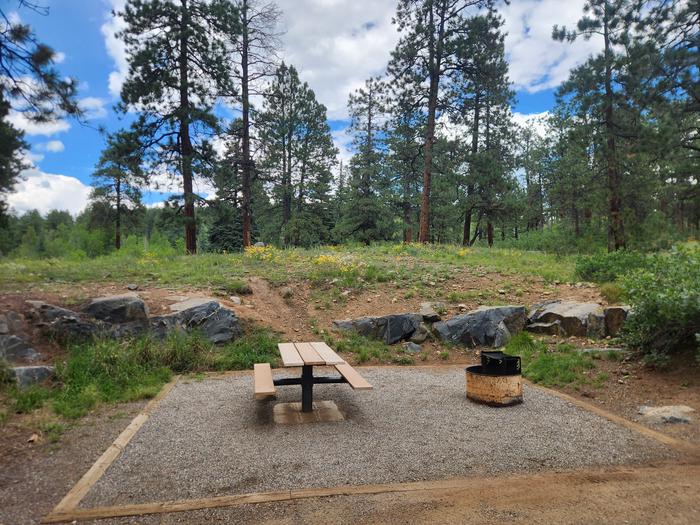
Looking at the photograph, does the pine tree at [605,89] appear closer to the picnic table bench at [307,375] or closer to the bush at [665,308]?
the bush at [665,308]

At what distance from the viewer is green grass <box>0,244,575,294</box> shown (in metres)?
8.21

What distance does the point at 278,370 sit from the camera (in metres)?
6.38

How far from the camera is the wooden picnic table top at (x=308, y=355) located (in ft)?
14.5

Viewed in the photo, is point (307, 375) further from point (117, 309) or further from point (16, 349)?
point (16, 349)

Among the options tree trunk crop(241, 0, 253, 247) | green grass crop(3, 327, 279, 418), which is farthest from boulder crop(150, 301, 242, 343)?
tree trunk crop(241, 0, 253, 247)

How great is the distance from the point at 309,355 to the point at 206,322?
2.78 meters

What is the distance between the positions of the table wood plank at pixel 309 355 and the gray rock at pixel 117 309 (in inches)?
109

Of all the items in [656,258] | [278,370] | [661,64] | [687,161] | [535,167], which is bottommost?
[278,370]

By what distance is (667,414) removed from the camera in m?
4.34

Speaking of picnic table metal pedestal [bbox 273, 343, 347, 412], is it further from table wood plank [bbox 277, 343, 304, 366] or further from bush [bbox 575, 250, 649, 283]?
bush [bbox 575, 250, 649, 283]

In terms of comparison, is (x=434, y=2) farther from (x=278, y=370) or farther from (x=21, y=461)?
(x=21, y=461)

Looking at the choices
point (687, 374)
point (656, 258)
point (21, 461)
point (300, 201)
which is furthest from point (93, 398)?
point (300, 201)

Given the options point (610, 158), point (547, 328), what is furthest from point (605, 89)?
point (547, 328)

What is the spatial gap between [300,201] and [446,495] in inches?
937
